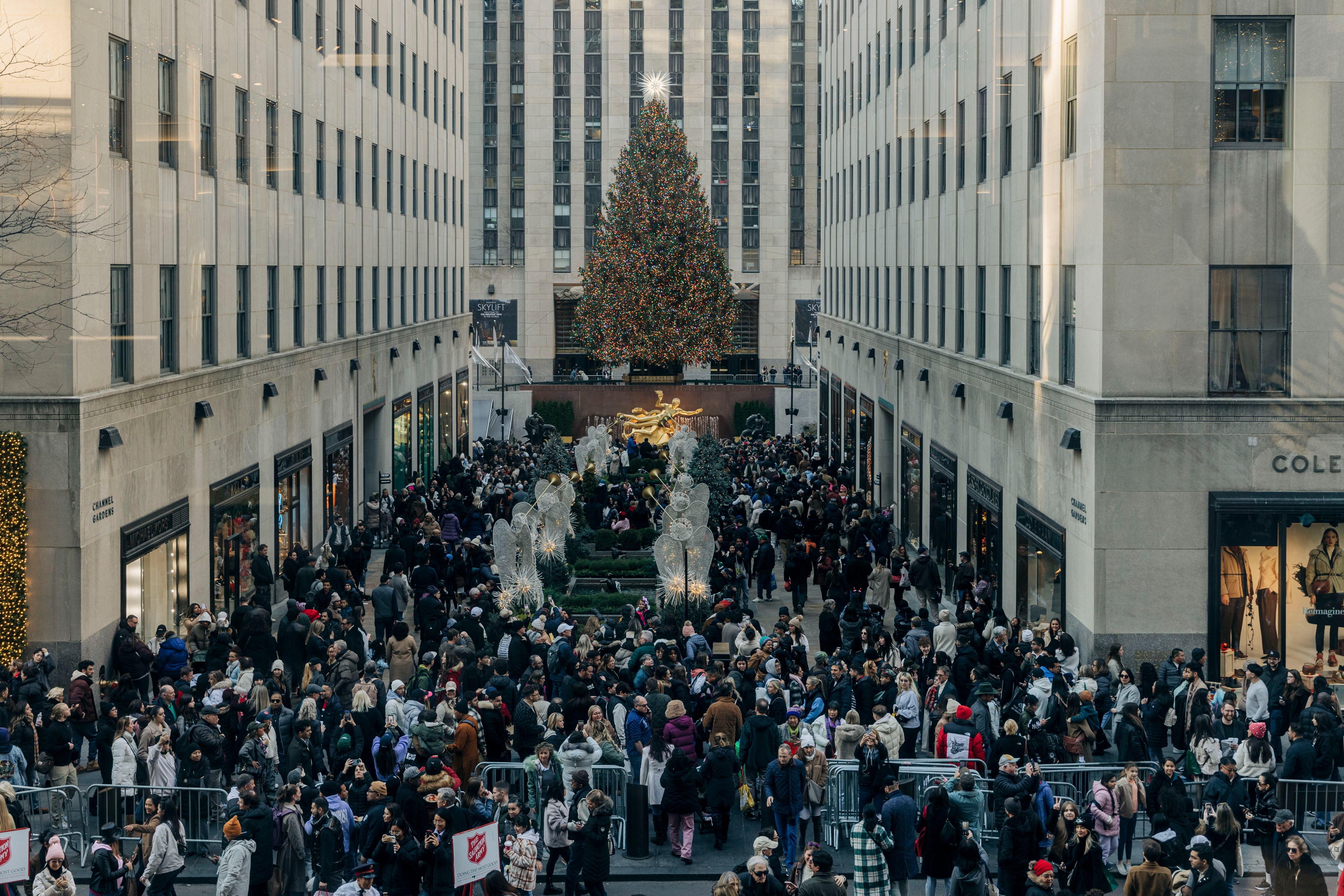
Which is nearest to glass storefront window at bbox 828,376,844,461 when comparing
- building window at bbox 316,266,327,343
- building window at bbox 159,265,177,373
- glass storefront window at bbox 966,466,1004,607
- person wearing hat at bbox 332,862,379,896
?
building window at bbox 316,266,327,343

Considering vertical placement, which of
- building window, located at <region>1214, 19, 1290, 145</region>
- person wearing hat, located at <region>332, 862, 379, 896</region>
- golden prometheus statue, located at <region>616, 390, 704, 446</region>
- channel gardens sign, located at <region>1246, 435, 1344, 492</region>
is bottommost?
person wearing hat, located at <region>332, 862, 379, 896</region>

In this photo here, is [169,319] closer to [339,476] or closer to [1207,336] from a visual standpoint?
[339,476]

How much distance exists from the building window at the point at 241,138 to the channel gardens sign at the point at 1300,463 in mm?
20452

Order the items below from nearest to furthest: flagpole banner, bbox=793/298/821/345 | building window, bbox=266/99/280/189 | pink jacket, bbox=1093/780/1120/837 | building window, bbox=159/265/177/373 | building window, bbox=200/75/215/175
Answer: pink jacket, bbox=1093/780/1120/837, building window, bbox=159/265/177/373, building window, bbox=200/75/215/175, building window, bbox=266/99/280/189, flagpole banner, bbox=793/298/821/345

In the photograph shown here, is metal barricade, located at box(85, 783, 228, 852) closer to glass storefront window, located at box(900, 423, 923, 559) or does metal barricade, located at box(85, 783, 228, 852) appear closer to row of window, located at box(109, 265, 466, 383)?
row of window, located at box(109, 265, 466, 383)

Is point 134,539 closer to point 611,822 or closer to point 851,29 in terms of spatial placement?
point 611,822

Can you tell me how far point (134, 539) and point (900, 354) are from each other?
24538mm

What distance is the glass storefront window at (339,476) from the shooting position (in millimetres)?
39375

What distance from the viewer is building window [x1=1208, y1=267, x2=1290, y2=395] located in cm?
2286

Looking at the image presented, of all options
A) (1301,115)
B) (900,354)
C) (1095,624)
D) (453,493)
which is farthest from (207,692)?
(900,354)

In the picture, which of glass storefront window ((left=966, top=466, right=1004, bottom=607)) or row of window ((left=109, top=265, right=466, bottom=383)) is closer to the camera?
row of window ((left=109, top=265, right=466, bottom=383))

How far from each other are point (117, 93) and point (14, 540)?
7.42 metres

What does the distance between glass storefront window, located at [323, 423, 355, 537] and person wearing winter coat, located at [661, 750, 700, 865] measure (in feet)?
74.2

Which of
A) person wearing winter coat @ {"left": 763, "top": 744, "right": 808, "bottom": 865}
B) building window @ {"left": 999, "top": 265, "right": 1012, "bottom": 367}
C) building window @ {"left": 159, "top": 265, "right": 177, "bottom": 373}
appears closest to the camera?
person wearing winter coat @ {"left": 763, "top": 744, "right": 808, "bottom": 865}
